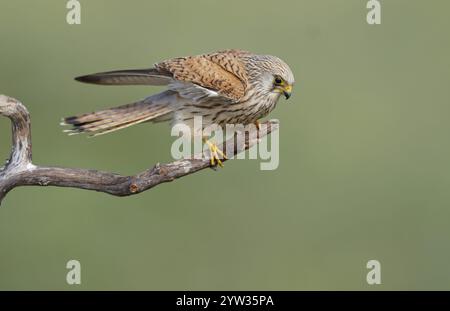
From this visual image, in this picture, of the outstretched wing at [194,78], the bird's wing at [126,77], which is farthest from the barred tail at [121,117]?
the bird's wing at [126,77]

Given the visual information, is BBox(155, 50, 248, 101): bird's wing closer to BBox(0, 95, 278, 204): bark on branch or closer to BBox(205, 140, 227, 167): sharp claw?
BBox(205, 140, 227, 167): sharp claw

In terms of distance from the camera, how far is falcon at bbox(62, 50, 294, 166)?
765 centimetres

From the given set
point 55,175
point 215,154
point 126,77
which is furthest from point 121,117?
point 55,175

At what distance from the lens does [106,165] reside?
11836 mm

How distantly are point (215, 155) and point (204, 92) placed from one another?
62 cm

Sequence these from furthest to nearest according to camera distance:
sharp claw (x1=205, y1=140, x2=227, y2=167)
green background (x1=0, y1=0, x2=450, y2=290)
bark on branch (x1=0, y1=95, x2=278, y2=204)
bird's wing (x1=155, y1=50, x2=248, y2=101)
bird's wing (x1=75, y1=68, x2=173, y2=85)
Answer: green background (x1=0, y1=0, x2=450, y2=290) → bird's wing (x1=155, y1=50, x2=248, y2=101) → sharp claw (x1=205, y1=140, x2=227, y2=167) → bird's wing (x1=75, y1=68, x2=173, y2=85) → bark on branch (x1=0, y1=95, x2=278, y2=204)

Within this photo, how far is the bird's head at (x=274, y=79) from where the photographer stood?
323 inches

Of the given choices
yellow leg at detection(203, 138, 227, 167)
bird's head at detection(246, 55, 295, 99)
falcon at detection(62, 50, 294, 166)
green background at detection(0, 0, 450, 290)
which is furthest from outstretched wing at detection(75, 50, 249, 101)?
green background at detection(0, 0, 450, 290)

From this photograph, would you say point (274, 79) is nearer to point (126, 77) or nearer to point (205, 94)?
point (205, 94)

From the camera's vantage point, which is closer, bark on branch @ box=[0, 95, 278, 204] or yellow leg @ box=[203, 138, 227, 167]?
bark on branch @ box=[0, 95, 278, 204]

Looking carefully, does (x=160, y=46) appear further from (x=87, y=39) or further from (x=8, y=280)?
(x=8, y=280)

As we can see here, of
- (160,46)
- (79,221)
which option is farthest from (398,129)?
(79,221)

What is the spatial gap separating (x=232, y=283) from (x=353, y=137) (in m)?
3.78

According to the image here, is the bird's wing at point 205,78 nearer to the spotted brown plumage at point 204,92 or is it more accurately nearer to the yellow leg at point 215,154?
the spotted brown plumage at point 204,92
